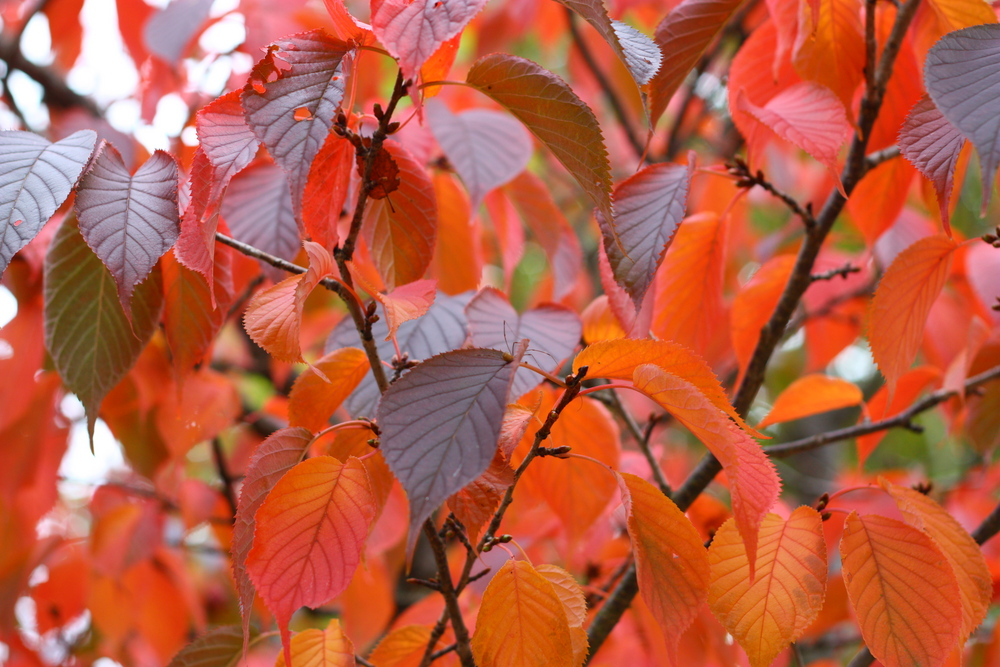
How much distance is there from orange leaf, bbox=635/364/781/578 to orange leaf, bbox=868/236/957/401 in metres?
0.21

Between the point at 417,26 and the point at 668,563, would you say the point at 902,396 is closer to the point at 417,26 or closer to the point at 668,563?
the point at 668,563

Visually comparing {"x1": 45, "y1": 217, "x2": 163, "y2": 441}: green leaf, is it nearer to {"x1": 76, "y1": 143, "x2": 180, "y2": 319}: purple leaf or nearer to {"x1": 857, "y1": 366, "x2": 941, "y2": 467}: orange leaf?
{"x1": 76, "y1": 143, "x2": 180, "y2": 319}: purple leaf

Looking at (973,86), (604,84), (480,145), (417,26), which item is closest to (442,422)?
(417,26)

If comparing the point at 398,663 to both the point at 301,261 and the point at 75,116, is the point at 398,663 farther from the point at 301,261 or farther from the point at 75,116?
the point at 75,116

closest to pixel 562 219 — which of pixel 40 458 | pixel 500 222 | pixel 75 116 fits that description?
pixel 500 222

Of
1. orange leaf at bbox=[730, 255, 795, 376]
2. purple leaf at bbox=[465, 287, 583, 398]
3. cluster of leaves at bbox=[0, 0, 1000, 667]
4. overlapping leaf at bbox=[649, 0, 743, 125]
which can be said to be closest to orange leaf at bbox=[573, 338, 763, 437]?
cluster of leaves at bbox=[0, 0, 1000, 667]

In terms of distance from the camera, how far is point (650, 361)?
415mm

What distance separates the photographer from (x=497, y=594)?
1.38ft

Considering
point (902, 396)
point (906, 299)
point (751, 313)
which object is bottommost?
point (902, 396)

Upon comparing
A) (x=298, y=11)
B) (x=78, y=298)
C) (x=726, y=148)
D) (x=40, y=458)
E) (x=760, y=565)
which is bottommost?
(x=40, y=458)

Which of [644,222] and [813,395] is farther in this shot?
[813,395]

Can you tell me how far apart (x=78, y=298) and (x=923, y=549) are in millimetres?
572

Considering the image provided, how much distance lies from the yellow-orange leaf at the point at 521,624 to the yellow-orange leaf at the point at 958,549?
0.81 feet

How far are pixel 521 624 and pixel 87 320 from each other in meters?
0.36
